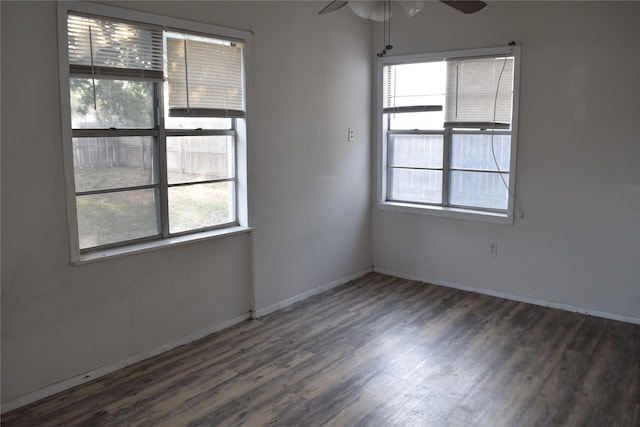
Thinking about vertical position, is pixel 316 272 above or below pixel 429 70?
below

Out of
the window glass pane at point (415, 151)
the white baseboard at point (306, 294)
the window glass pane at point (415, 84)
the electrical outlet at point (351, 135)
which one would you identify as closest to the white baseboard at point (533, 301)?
the white baseboard at point (306, 294)

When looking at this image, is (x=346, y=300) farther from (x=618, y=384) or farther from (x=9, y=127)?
(x=9, y=127)

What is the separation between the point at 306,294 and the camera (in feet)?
15.4

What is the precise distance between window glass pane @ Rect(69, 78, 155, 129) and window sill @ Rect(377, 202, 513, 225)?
2587 millimetres

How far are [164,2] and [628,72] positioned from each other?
3249 millimetres

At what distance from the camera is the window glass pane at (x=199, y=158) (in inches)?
141

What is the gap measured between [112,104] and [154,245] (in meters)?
0.91

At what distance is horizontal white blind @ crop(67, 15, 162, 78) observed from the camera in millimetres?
2947

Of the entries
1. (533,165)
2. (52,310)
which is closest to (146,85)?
(52,310)

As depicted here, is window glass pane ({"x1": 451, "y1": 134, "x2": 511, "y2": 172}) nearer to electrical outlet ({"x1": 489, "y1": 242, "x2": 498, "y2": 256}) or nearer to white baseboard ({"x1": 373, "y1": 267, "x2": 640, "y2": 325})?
electrical outlet ({"x1": 489, "y1": 242, "x2": 498, "y2": 256})

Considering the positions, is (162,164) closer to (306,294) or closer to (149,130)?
(149,130)

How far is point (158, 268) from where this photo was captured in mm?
3514

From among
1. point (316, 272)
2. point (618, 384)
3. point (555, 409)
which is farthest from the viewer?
point (316, 272)

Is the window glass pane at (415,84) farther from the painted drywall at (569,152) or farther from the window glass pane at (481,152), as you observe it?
the window glass pane at (481,152)
